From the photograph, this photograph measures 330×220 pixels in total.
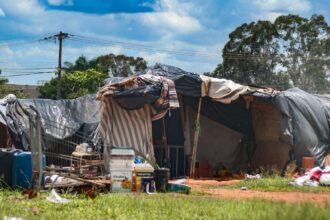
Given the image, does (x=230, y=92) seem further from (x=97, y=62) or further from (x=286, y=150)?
(x=97, y=62)

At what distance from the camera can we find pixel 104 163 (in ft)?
55.7

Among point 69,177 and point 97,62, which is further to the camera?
point 97,62

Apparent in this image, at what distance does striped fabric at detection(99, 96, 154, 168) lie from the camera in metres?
17.8

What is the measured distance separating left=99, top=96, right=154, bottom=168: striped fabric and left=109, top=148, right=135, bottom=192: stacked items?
12.0 feet

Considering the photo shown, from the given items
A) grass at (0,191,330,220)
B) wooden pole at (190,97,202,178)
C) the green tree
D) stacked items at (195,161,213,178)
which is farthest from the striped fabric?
the green tree

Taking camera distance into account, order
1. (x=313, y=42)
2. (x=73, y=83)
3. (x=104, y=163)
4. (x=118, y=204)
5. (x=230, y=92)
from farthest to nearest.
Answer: (x=73, y=83) → (x=313, y=42) → (x=230, y=92) → (x=104, y=163) → (x=118, y=204)

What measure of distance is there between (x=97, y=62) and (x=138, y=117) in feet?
98.9

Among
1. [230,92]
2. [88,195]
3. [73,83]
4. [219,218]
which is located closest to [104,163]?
[230,92]

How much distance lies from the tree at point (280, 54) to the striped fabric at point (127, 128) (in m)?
18.1

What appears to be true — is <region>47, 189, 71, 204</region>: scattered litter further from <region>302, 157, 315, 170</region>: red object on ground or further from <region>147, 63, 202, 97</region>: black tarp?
<region>302, 157, 315, 170</region>: red object on ground

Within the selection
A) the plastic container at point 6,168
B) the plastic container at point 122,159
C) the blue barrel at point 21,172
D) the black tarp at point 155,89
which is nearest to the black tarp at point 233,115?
the black tarp at point 155,89

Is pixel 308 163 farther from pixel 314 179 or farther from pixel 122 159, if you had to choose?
pixel 122 159

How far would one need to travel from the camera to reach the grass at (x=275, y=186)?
15008 millimetres

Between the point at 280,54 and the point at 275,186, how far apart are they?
22942 millimetres
